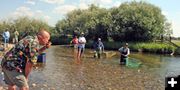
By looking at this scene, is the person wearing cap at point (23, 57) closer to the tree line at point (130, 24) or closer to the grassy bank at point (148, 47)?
the grassy bank at point (148, 47)

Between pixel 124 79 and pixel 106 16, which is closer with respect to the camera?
pixel 124 79

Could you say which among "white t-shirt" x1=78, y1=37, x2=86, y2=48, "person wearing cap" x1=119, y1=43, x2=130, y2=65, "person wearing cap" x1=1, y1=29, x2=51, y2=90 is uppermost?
"person wearing cap" x1=1, y1=29, x2=51, y2=90

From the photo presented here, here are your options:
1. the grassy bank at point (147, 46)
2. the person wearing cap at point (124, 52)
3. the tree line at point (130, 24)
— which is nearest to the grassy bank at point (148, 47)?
the grassy bank at point (147, 46)

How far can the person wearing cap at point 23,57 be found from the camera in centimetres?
763

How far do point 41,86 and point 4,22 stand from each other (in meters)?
81.8

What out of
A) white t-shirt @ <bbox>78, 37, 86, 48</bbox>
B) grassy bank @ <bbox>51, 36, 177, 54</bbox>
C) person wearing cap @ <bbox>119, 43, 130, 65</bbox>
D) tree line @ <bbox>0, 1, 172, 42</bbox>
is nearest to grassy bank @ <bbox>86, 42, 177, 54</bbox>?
grassy bank @ <bbox>51, 36, 177, 54</bbox>

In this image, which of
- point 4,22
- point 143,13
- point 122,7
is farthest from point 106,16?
point 4,22

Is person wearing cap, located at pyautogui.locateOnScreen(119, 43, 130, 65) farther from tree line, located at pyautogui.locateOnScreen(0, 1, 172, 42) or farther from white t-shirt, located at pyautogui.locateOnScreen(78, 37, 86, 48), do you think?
tree line, located at pyautogui.locateOnScreen(0, 1, 172, 42)

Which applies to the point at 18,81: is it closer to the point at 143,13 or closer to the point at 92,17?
the point at 143,13

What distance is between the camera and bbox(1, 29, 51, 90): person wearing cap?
763cm

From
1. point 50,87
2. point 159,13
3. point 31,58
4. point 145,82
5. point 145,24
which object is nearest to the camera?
point 31,58

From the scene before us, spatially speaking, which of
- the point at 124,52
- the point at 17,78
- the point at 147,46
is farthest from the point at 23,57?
the point at 147,46

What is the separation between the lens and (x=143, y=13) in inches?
2359

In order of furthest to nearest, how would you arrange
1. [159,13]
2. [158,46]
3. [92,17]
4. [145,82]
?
[92,17] < [159,13] < [158,46] < [145,82]
